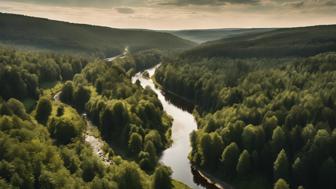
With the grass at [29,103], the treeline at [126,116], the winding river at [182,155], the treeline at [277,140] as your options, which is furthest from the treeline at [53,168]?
the grass at [29,103]

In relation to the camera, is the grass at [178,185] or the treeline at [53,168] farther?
the grass at [178,185]

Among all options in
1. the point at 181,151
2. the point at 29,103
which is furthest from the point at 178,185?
the point at 29,103

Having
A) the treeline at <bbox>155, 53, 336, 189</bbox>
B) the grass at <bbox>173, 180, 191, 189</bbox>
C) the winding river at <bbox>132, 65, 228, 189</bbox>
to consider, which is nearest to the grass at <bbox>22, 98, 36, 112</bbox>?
the winding river at <bbox>132, 65, 228, 189</bbox>

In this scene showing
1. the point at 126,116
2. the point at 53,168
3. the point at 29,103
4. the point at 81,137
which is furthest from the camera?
the point at 29,103

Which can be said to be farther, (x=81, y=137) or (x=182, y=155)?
(x=81, y=137)

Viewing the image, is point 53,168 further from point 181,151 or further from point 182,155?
point 181,151

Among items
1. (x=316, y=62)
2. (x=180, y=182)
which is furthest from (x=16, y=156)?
(x=316, y=62)

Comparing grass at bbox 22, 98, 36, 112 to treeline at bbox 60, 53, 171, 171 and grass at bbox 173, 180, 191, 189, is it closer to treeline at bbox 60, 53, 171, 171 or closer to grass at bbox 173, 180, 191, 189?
treeline at bbox 60, 53, 171, 171

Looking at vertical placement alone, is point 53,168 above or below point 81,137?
above

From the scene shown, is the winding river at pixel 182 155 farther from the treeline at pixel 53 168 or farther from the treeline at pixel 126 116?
the treeline at pixel 53 168
